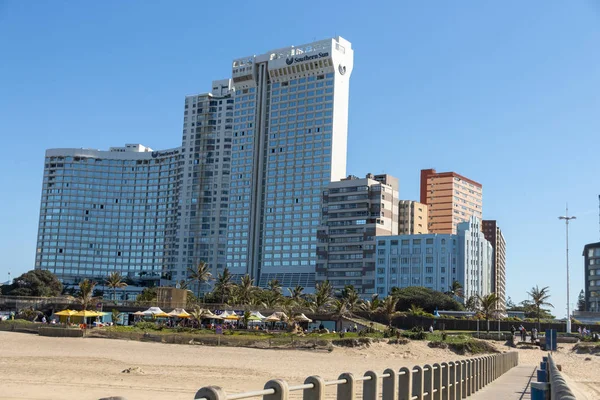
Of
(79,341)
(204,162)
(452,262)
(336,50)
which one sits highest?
(336,50)

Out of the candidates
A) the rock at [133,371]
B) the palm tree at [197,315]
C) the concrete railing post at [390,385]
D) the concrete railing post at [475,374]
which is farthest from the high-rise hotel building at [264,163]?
the concrete railing post at [390,385]

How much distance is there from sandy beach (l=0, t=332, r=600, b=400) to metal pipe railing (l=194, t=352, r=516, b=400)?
7696mm

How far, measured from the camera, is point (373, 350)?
5569cm

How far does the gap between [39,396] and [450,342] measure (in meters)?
42.3

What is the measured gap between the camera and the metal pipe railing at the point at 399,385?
5.80 meters

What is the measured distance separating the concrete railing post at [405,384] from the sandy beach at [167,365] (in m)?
13.6

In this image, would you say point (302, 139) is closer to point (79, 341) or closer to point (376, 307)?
point (376, 307)

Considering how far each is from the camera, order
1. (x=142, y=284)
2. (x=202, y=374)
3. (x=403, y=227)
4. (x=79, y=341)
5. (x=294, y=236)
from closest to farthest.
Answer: (x=202, y=374)
(x=79, y=341)
(x=294, y=236)
(x=403, y=227)
(x=142, y=284)

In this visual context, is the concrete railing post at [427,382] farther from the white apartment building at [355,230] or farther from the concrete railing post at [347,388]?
the white apartment building at [355,230]

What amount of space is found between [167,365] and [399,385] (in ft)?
106

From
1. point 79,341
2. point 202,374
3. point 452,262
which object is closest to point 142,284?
point 452,262

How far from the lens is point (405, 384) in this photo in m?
10.4

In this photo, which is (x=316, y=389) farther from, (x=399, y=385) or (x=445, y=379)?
(x=445, y=379)

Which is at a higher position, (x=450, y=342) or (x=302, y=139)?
(x=302, y=139)
